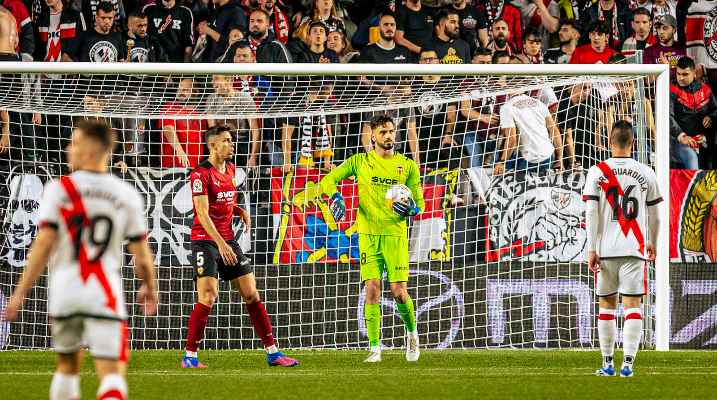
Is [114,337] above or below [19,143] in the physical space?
below

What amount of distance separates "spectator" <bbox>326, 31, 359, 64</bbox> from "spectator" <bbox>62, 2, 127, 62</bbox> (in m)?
2.69

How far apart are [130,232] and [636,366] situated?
19.7 ft

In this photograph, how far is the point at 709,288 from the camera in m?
13.0

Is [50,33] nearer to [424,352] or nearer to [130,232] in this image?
[424,352]

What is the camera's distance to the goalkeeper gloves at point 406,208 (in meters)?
10.9

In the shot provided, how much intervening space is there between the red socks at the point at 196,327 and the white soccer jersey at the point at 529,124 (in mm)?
4629

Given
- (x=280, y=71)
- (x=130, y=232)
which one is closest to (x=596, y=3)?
(x=280, y=71)

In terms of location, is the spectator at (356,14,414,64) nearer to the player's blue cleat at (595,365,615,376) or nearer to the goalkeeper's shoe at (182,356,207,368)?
the goalkeeper's shoe at (182,356,207,368)

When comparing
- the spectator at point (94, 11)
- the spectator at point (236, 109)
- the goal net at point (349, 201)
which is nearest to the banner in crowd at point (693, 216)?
the goal net at point (349, 201)

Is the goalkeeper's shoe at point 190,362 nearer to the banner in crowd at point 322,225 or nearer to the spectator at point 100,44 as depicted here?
the banner in crowd at point 322,225

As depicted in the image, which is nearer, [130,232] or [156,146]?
[130,232]

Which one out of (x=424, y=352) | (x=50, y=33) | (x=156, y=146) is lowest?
(x=424, y=352)

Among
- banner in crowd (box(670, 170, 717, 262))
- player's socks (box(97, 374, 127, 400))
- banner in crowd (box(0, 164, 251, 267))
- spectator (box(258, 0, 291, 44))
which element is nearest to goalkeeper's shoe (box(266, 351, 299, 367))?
banner in crowd (box(0, 164, 251, 267))

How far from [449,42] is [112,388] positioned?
10.9m
